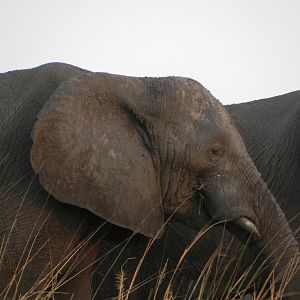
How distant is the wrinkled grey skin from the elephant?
1093mm

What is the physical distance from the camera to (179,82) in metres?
4.30

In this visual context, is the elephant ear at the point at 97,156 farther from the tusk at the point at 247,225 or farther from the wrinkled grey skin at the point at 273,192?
the wrinkled grey skin at the point at 273,192

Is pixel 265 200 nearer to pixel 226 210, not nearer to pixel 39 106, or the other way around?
pixel 226 210

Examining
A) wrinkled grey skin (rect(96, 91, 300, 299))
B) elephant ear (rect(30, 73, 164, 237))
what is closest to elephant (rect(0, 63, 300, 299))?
elephant ear (rect(30, 73, 164, 237))

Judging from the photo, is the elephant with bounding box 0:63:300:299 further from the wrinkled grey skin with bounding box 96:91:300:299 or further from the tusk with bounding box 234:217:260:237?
the wrinkled grey skin with bounding box 96:91:300:299

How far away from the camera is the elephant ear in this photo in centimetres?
391

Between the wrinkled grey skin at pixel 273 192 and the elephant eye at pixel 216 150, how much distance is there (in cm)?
121

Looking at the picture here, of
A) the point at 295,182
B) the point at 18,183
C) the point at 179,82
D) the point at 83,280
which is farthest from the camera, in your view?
the point at 295,182

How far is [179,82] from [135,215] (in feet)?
2.88

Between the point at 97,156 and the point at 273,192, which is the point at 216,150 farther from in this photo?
the point at 273,192

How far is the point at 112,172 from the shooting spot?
13.3 ft

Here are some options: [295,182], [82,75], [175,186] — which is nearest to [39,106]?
[82,75]

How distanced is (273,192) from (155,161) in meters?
1.69

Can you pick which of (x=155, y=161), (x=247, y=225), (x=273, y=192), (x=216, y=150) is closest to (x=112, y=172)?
(x=155, y=161)
